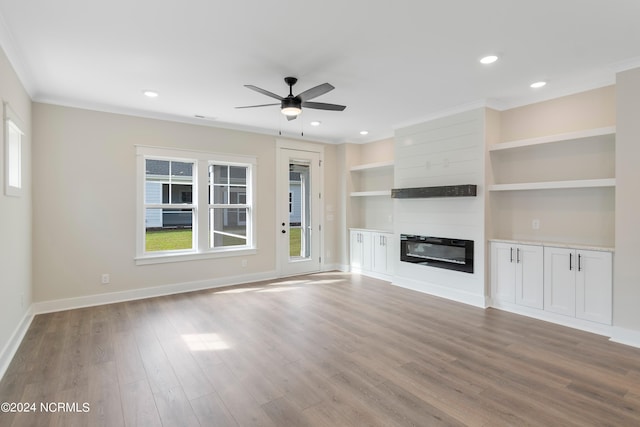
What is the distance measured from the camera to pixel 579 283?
3.67m

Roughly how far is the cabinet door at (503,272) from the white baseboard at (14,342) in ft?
17.4

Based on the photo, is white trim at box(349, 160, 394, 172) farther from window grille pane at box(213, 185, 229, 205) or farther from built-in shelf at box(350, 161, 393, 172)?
window grille pane at box(213, 185, 229, 205)

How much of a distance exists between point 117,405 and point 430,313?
3453 millimetres

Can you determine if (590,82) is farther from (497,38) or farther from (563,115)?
(497,38)

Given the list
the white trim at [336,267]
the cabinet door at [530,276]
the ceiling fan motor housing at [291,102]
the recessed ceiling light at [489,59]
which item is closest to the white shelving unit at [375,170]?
the white trim at [336,267]

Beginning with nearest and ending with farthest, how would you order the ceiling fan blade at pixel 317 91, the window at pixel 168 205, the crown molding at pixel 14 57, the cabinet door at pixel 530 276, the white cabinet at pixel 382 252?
the crown molding at pixel 14 57 < the ceiling fan blade at pixel 317 91 < the cabinet door at pixel 530 276 < the window at pixel 168 205 < the white cabinet at pixel 382 252

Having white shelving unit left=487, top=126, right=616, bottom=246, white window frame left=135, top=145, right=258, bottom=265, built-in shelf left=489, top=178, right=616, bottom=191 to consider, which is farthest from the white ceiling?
built-in shelf left=489, top=178, right=616, bottom=191

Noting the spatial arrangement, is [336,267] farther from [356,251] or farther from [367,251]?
[367,251]

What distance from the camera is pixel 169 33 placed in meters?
2.70

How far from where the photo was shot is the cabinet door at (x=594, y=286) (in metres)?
3.46

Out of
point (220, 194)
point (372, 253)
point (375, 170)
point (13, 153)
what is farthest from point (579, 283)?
point (13, 153)

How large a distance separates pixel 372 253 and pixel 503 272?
2475 millimetres

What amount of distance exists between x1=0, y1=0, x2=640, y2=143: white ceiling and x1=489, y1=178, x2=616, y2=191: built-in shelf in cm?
113

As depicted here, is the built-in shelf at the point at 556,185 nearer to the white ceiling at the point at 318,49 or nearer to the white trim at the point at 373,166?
the white ceiling at the point at 318,49
